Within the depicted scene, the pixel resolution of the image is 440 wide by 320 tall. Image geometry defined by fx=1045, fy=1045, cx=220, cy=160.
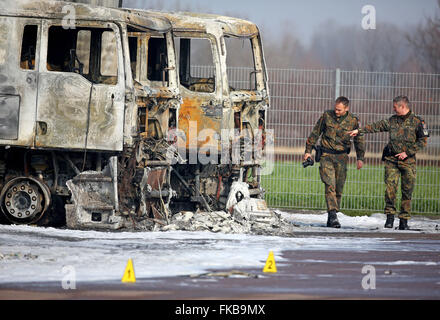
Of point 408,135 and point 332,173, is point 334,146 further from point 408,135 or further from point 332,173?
point 408,135

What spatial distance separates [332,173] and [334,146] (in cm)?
43

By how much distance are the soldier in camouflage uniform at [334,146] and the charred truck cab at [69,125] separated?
275cm

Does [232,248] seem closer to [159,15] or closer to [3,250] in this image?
[3,250]

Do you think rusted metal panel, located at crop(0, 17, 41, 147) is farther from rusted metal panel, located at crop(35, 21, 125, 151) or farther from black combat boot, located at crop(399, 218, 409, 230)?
black combat boot, located at crop(399, 218, 409, 230)

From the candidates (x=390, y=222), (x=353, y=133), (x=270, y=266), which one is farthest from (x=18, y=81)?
(x=390, y=222)

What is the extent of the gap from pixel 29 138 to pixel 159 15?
11.2 feet

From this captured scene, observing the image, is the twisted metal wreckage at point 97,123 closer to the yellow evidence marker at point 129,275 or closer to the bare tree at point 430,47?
the yellow evidence marker at point 129,275

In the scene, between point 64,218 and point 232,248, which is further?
point 64,218

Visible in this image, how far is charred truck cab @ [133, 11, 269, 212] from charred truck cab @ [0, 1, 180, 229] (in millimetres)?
1268

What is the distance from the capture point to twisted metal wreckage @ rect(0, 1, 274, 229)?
14.7 metres

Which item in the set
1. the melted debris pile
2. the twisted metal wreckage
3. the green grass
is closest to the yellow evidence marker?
the twisted metal wreckage

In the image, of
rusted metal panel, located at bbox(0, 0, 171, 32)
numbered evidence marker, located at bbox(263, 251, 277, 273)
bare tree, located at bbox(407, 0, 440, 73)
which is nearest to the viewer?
numbered evidence marker, located at bbox(263, 251, 277, 273)
